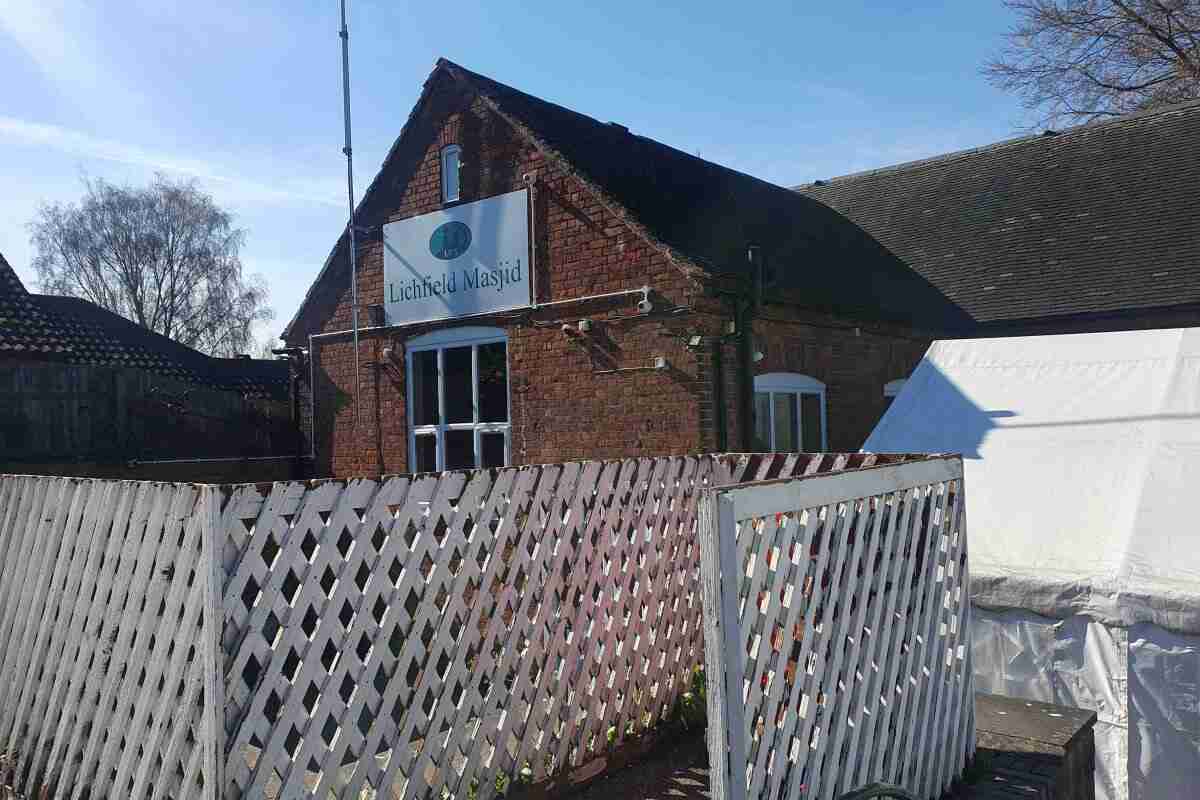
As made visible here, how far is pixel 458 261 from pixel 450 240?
0.37 m

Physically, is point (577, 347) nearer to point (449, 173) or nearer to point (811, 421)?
point (811, 421)

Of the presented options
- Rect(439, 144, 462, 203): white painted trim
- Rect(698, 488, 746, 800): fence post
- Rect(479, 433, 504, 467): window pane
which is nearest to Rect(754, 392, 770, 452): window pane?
Rect(479, 433, 504, 467): window pane

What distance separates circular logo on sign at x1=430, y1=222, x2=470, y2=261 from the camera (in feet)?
35.6

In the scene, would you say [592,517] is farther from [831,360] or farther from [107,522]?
[831,360]

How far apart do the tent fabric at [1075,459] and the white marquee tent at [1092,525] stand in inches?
0.5

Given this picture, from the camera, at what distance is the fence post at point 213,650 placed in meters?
2.74

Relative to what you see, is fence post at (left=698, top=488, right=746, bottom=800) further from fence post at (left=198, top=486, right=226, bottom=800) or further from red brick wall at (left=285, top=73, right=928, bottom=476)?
red brick wall at (left=285, top=73, right=928, bottom=476)

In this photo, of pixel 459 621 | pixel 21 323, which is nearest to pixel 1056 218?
pixel 459 621

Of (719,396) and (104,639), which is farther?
(719,396)

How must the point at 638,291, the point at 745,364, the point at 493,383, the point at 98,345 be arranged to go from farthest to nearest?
1. the point at 98,345
2. the point at 493,383
3. the point at 638,291
4. the point at 745,364

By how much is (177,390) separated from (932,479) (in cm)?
1414

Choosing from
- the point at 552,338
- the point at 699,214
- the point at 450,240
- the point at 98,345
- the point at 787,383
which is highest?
the point at 699,214

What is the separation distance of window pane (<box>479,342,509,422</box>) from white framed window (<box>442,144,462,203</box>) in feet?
6.81

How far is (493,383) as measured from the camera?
10.5 meters
